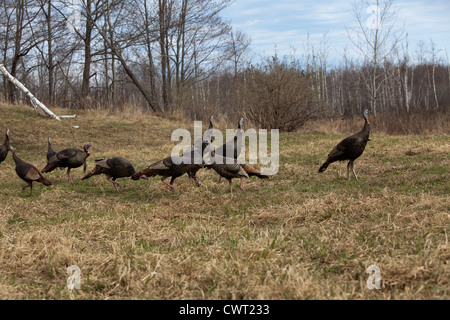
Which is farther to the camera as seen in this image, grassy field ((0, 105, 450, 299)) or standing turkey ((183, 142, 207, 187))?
standing turkey ((183, 142, 207, 187))

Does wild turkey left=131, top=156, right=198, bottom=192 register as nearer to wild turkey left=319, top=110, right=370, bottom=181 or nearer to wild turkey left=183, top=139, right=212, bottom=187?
wild turkey left=183, top=139, right=212, bottom=187

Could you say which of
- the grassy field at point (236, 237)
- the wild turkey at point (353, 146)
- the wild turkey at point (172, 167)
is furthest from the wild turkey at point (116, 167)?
the wild turkey at point (353, 146)

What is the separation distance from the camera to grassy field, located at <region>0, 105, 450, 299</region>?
3168mm

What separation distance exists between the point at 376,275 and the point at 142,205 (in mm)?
3992

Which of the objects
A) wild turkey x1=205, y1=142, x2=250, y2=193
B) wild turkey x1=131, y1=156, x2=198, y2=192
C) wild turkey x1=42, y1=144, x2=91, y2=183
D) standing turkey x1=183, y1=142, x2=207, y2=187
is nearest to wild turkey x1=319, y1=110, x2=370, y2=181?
wild turkey x1=205, y1=142, x2=250, y2=193

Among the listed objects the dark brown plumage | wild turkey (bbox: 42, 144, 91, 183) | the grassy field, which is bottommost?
the grassy field

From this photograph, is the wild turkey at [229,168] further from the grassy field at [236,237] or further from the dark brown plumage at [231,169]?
the grassy field at [236,237]

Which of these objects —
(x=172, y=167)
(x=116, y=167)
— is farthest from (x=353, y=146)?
(x=116, y=167)

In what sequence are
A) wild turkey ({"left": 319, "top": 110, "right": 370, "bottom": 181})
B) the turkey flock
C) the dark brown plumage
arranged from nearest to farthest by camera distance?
the dark brown plumage < the turkey flock < wild turkey ({"left": 319, "top": 110, "right": 370, "bottom": 181})

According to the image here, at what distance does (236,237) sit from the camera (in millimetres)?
4344

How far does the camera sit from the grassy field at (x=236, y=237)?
3168 mm

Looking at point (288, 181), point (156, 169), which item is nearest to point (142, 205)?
point (156, 169)

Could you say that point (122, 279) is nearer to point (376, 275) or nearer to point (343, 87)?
point (376, 275)

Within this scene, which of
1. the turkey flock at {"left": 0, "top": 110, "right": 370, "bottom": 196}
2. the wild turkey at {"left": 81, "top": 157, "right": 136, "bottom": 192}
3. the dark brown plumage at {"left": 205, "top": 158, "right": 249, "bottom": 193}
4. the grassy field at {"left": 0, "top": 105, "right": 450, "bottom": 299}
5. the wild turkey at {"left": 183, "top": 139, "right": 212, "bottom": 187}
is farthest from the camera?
the wild turkey at {"left": 81, "top": 157, "right": 136, "bottom": 192}
